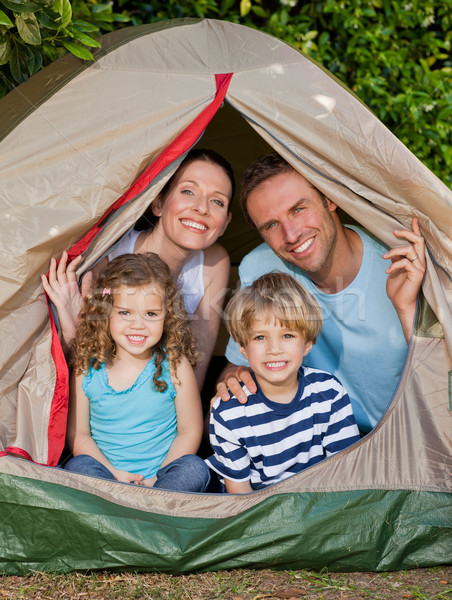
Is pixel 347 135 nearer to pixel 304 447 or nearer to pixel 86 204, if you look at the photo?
pixel 86 204

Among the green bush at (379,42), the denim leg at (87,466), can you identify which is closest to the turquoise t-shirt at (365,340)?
the denim leg at (87,466)

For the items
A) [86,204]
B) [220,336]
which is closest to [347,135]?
[86,204]

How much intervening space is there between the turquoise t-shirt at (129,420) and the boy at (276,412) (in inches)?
7.5

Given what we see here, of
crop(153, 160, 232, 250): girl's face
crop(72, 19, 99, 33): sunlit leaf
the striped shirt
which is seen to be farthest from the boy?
crop(72, 19, 99, 33): sunlit leaf

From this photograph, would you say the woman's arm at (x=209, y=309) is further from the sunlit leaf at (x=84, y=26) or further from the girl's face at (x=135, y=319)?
the sunlit leaf at (x=84, y=26)

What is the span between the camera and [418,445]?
5.70 feet

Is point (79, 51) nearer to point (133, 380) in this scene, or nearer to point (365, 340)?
point (133, 380)

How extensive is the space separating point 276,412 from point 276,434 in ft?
0.20

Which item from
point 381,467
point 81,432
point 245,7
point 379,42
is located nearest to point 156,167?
point 81,432

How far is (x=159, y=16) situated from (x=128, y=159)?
5.18 ft

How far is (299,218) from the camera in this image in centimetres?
206

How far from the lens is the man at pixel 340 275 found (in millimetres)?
2053

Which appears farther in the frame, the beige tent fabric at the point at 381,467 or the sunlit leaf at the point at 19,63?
the sunlit leaf at the point at 19,63

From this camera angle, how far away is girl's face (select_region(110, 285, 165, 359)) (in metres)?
1.95
